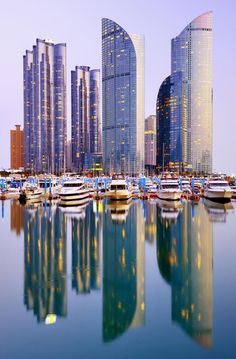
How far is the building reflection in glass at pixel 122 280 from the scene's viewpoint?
1346 centimetres

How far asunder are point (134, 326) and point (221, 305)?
3.78 meters

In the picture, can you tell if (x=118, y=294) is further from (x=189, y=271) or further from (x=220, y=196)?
(x=220, y=196)

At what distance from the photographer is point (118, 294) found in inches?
635

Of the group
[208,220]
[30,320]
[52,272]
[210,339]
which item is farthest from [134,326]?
[208,220]

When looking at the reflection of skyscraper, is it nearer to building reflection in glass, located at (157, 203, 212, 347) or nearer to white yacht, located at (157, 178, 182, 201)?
building reflection in glass, located at (157, 203, 212, 347)

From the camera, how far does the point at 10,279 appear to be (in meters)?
18.4

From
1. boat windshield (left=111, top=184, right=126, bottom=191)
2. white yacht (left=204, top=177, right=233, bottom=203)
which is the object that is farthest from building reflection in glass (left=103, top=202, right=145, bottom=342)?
white yacht (left=204, top=177, right=233, bottom=203)

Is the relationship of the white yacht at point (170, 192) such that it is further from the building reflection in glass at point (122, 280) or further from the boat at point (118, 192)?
the building reflection in glass at point (122, 280)

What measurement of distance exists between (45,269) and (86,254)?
12.5 ft

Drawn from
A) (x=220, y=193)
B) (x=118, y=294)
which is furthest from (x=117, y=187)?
(x=118, y=294)

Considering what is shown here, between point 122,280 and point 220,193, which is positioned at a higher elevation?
point 220,193

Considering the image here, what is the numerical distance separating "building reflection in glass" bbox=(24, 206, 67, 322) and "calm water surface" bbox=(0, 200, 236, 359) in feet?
0.14

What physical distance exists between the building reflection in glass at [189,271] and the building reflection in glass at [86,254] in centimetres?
351

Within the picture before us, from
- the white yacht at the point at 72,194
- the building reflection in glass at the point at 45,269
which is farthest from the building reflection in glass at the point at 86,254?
the white yacht at the point at 72,194
